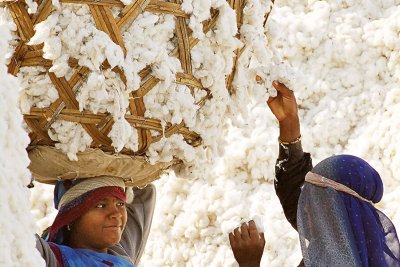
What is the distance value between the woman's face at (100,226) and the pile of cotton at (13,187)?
80 centimetres

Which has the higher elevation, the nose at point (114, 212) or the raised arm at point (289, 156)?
the raised arm at point (289, 156)

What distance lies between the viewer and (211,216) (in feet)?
10.5

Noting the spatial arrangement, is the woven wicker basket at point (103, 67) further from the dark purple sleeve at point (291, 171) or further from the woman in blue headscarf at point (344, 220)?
the dark purple sleeve at point (291, 171)

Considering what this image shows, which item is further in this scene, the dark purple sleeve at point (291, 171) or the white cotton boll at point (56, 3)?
the dark purple sleeve at point (291, 171)

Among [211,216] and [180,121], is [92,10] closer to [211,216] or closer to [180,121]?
[180,121]

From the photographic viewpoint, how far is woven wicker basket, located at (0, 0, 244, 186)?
1554mm

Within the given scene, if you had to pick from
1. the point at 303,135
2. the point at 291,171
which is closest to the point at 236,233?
the point at 291,171

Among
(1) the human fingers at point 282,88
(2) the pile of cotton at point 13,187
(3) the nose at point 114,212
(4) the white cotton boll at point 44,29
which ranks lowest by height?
(2) the pile of cotton at point 13,187

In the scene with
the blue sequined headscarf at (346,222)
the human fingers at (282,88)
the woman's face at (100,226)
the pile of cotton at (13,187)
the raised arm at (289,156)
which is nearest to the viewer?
the pile of cotton at (13,187)

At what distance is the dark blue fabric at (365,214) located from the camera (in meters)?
1.84

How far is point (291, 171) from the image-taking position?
223 centimetres

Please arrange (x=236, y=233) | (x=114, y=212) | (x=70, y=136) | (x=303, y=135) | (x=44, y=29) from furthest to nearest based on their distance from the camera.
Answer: (x=303, y=135) → (x=236, y=233) → (x=114, y=212) → (x=70, y=136) → (x=44, y=29)

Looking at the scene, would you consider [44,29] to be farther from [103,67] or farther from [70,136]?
[70,136]

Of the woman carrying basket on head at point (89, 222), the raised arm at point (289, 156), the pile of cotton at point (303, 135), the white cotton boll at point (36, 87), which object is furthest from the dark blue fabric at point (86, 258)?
the pile of cotton at point (303, 135)
